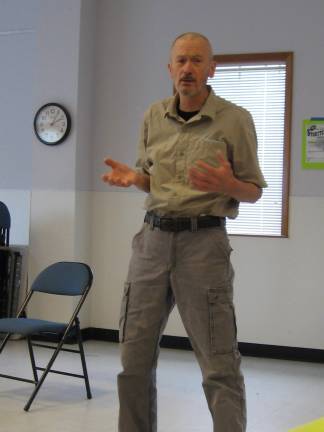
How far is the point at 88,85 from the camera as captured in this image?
17.8ft

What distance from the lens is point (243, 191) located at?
2.11 m

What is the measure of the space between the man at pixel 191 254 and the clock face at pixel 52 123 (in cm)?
316

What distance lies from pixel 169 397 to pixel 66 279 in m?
0.95

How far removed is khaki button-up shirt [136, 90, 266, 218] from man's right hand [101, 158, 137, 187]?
9cm

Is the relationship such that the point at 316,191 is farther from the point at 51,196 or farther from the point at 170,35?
the point at 51,196

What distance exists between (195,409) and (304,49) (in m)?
2.88

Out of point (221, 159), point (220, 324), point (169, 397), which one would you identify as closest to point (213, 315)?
point (220, 324)

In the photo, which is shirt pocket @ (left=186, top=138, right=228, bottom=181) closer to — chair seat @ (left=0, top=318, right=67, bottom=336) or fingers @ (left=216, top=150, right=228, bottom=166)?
fingers @ (left=216, top=150, right=228, bottom=166)

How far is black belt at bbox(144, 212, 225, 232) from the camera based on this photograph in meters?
2.23

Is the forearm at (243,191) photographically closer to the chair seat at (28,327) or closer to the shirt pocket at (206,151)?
the shirt pocket at (206,151)

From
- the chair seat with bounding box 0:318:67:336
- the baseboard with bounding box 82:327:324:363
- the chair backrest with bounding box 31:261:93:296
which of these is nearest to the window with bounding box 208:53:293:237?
the baseboard with bounding box 82:327:324:363

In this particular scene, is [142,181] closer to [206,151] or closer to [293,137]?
[206,151]

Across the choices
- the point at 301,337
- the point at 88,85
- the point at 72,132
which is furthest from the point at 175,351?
the point at 88,85

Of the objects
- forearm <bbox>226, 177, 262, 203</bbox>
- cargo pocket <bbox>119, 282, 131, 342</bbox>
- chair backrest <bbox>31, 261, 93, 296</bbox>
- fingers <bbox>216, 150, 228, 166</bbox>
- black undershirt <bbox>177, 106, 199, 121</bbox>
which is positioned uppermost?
black undershirt <bbox>177, 106, 199, 121</bbox>
